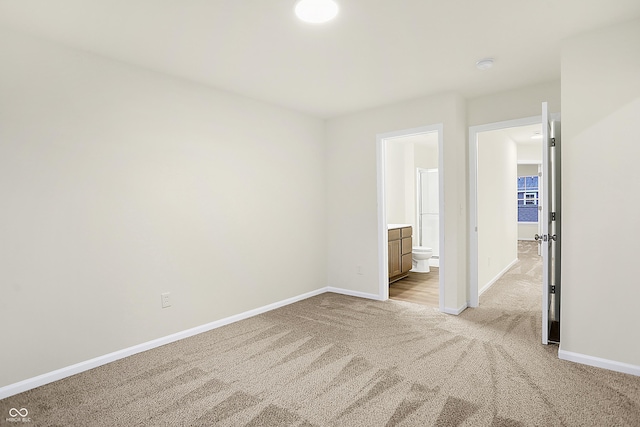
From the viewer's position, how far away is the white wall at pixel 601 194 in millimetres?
2385

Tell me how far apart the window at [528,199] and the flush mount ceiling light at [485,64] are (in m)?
9.45

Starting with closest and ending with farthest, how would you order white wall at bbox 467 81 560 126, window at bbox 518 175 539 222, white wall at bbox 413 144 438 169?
white wall at bbox 467 81 560 126 → white wall at bbox 413 144 438 169 → window at bbox 518 175 539 222

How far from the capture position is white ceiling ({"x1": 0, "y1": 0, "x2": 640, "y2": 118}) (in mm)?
2139

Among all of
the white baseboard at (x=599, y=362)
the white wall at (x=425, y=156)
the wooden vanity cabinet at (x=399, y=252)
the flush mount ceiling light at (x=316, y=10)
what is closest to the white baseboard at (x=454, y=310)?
the white baseboard at (x=599, y=362)

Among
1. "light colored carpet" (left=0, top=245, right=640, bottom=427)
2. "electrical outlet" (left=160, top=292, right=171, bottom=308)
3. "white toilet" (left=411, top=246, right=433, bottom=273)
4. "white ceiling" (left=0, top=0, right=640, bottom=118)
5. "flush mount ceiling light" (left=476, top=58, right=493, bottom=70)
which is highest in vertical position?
"white ceiling" (left=0, top=0, right=640, bottom=118)

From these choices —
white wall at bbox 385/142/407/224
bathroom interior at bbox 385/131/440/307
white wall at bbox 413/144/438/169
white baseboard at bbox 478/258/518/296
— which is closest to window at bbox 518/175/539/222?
white baseboard at bbox 478/258/518/296

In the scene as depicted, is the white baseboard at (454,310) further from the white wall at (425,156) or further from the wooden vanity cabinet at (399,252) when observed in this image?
the white wall at (425,156)

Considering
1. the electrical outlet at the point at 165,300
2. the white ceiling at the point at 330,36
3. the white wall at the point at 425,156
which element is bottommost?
the electrical outlet at the point at 165,300

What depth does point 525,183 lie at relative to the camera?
11500 mm

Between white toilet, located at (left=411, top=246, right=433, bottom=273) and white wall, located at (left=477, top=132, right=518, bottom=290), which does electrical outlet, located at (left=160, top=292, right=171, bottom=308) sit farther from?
white toilet, located at (left=411, top=246, right=433, bottom=273)

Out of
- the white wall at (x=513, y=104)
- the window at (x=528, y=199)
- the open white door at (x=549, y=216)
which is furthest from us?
the window at (x=528, y=199)

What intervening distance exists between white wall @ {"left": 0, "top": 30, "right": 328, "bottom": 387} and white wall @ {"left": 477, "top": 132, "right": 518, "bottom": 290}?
8.87ft

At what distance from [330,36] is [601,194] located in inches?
87.7

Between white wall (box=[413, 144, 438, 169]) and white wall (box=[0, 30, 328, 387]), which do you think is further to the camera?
white wall (box=[413, 144, 438, 169])
